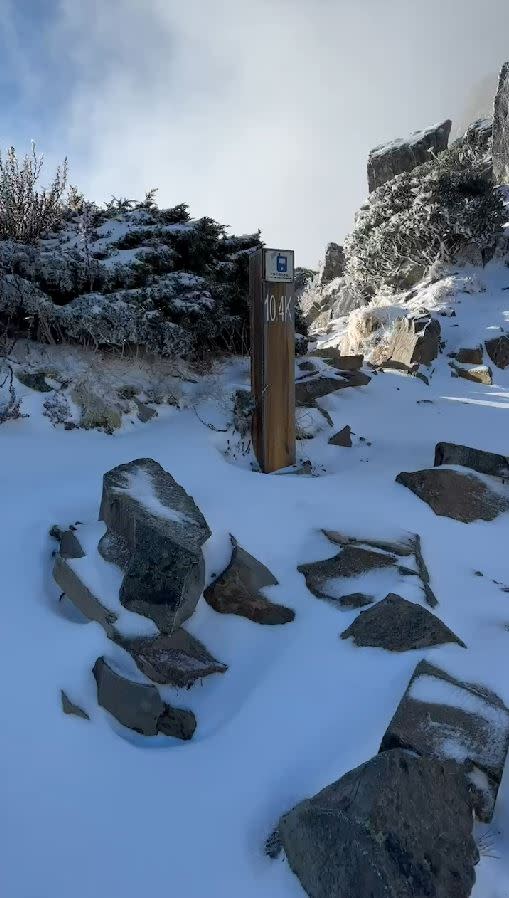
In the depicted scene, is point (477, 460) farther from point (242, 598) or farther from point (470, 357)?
point (470, 357)

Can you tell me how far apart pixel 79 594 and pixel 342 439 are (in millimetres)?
4088

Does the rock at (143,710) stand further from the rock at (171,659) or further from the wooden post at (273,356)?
the wooden post at (273,356)

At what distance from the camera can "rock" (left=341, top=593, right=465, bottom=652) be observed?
9.84ft

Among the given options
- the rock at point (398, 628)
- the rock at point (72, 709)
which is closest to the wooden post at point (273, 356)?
the rock at point (398, 628)

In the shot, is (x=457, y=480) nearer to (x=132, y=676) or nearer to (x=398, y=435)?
(x=398, y=435)

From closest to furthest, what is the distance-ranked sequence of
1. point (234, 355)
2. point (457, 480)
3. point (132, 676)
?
1. point (132, 676)
2. point (457, 480)
3. point (234, 355)

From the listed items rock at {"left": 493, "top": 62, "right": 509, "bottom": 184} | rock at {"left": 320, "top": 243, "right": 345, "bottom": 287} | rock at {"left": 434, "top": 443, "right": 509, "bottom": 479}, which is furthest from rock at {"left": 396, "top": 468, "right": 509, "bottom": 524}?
rock at {"left": 493, "top": 62, "right": 509, "bottom": 184}

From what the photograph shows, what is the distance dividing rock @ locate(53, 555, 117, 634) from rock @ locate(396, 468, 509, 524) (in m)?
3.22

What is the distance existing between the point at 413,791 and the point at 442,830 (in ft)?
0.51

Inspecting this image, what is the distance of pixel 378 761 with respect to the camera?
200 cm

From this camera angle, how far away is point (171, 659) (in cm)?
297

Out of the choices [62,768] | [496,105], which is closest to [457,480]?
[62,768]

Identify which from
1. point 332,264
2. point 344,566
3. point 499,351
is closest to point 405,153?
point 332,264

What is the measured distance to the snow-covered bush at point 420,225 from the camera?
47.2ft
